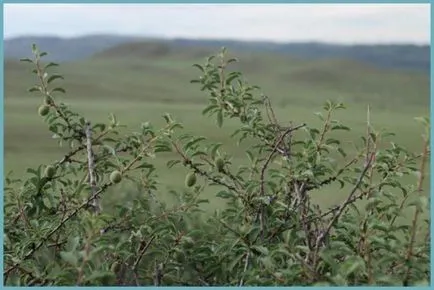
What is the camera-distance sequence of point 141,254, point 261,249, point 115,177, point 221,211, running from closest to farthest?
1. point 261,249
2. point 141,254
3. point 115,177
4. point 221,211

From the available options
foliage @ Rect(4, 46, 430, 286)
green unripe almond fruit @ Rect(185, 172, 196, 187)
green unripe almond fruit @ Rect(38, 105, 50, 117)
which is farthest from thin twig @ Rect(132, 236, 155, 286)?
green unripe almond fruit @ Rect(38, 105, 50, 117)

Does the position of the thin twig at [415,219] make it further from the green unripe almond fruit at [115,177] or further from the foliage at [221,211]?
the green unripe almond fruit at [115,177]

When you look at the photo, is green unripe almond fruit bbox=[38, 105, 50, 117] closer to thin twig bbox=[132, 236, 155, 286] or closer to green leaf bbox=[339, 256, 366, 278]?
thin twig bbox=[132, 236, 155, 286]

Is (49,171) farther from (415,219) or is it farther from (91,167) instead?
(415,219)

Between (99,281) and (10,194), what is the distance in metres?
0.69

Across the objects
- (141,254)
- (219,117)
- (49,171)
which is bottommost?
(141,254)

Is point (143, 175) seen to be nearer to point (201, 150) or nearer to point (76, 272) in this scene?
point (201, 150)

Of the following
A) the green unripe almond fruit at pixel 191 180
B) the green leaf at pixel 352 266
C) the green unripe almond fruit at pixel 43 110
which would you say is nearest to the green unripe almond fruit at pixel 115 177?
the green unripe almond fruit at pixel 191 180

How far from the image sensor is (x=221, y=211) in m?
1.93

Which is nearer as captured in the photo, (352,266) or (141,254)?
(352,266)

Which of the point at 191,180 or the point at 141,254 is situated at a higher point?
the point at 191,180

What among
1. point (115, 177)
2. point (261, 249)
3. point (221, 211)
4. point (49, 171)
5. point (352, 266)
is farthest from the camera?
point (221, 211)

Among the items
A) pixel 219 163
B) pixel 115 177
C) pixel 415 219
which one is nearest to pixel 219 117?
pixel 219 163

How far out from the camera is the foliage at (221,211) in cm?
143
